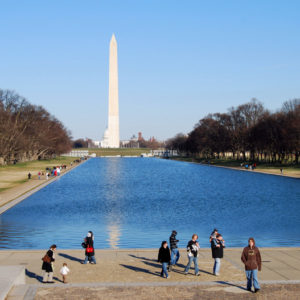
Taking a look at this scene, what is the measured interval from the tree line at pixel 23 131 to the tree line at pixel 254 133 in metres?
41.5

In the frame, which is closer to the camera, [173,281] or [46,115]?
[173,281]

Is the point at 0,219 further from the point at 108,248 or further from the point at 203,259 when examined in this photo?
the point at 203,259

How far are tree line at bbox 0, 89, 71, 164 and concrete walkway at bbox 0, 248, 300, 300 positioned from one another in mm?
75045

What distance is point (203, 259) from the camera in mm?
16844

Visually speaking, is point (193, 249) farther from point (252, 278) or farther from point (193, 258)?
point (252, 278)

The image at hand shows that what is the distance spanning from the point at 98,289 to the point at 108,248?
7040 mm

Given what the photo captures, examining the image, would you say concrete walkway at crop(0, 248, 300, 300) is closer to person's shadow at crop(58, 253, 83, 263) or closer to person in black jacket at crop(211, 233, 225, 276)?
person's shadow at crop(58, 253, 83, 263)

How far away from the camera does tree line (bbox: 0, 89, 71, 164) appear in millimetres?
92938

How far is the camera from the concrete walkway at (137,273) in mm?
13000

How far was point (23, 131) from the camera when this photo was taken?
342ft

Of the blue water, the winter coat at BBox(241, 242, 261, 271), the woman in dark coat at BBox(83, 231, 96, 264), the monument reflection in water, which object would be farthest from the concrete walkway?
the monument reflection in water

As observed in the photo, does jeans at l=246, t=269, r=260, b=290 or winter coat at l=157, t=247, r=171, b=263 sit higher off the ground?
winter coat at l=157, t=247, r=171, b=263

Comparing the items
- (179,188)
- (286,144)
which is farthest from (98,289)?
(286,144)

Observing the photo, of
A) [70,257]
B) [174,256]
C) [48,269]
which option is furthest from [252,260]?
[70,257]
